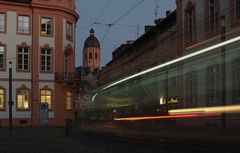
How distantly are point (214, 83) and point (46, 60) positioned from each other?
52351mm

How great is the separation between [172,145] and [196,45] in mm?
2787

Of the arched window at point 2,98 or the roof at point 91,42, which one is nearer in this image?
the arched window at point 2,98

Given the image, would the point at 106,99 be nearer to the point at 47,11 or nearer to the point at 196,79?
the point at 196,79

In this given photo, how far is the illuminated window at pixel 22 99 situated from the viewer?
5978 cm

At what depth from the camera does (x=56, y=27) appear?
2443 inches

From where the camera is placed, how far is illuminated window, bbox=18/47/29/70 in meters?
60.8

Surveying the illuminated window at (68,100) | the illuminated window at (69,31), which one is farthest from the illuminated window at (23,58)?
the illuminated window at (68,100)

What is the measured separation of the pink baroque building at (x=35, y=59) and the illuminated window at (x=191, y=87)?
4767 cm

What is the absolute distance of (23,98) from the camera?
60.1 metres

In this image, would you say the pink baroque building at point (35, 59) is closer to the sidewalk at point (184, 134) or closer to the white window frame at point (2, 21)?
the white window frame at point (2, 21)

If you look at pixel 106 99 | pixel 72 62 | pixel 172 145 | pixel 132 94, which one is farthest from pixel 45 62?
pixel 172 145

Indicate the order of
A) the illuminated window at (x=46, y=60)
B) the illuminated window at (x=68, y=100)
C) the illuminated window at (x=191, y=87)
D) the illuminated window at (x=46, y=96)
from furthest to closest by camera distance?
the illuminated window at (x=68, y=100) < the illuminated window at (x=46, y=60) < the illuminated window at (x=46, y=96) < the illuminated window at (x=191, y=87)

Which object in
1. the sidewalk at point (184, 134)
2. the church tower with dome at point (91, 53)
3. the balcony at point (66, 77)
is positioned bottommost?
the sidewalk at point (184, 134)

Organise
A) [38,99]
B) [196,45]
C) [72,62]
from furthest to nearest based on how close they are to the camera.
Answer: [72,62] → [38,99] → [196,45]
